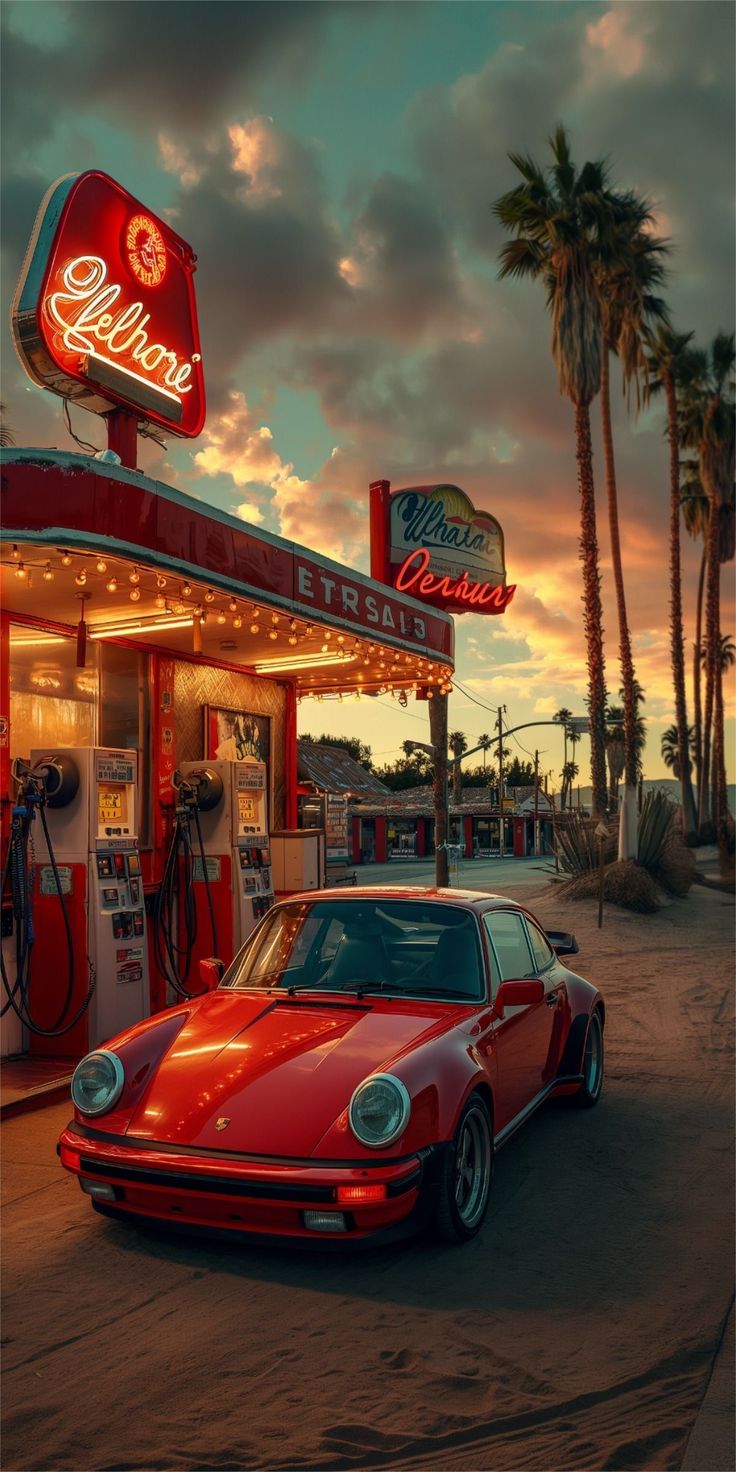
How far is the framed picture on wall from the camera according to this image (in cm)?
1212

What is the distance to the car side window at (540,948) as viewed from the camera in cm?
650

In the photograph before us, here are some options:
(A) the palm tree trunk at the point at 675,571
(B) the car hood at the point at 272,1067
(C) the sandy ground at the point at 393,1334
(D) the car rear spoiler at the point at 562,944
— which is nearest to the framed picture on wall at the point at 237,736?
(D) the car rear spoiler at the point at 562,944

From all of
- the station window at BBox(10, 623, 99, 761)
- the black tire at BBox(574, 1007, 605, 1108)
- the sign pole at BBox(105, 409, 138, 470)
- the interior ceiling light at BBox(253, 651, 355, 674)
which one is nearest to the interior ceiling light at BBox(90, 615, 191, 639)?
the station window at BBox(10, 623, 99, 761)

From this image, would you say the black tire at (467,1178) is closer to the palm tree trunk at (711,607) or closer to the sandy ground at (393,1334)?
the sandy ground at (393,1334)

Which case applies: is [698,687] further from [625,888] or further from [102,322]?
[102,322]

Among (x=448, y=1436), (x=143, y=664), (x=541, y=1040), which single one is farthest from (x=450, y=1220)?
(x=143, y=664)

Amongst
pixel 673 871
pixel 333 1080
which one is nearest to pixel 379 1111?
pixel 333 1080

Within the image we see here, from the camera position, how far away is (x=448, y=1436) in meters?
3.19

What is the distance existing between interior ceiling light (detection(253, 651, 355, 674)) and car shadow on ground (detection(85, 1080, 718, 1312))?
24.5 feet

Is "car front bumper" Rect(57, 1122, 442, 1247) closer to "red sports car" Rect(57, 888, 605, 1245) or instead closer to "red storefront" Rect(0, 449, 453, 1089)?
"red sports car" Rect(57, 888, 605, 1245)

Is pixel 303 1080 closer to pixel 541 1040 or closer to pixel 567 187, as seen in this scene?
pixel 541 1040

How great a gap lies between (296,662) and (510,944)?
7.38 m

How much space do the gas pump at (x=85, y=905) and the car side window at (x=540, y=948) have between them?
11.8ft

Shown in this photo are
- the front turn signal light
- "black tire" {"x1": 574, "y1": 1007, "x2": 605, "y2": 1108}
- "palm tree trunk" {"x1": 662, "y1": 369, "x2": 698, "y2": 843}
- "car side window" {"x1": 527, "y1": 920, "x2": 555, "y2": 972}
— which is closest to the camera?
the front turn signal light
